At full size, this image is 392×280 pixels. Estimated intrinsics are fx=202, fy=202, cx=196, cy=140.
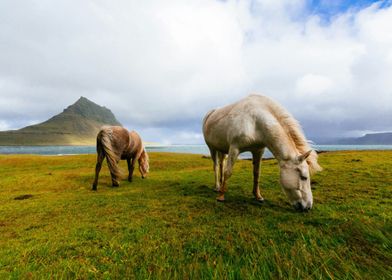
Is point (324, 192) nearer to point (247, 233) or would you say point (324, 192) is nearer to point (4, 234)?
point (247, 233)

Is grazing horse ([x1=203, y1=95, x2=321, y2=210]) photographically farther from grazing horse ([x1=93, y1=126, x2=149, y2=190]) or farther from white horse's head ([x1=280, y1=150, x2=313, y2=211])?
grazing horse ([x1=93, y1=126, x2=149, y2=190])

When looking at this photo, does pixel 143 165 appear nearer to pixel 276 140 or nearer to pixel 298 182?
pixel 276 140

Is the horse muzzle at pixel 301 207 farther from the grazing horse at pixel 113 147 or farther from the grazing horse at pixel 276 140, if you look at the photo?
the grazing horse at pixel 113 147

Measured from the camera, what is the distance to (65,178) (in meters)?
13.6

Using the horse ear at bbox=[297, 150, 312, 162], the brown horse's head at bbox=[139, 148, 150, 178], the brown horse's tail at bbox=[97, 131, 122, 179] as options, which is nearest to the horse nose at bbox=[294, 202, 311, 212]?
the horse ear at bbox=[297, 150, 312, 162]

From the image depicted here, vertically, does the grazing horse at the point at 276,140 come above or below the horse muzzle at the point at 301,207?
above

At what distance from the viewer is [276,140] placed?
5.73 m

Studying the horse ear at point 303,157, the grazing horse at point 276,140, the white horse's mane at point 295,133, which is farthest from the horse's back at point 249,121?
the horse ear at point 303,157

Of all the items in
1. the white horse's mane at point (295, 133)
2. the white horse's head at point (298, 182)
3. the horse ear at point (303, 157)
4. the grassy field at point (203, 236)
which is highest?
the white horse's mane at point (295, 133)

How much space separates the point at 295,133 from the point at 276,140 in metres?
0.60

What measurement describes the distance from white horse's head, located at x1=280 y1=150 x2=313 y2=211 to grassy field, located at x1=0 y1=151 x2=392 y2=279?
0.30 meters

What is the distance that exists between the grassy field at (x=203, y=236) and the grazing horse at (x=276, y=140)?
0.73m

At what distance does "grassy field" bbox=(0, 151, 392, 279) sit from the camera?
2.08 meters

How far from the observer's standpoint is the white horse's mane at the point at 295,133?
5.71 metres
